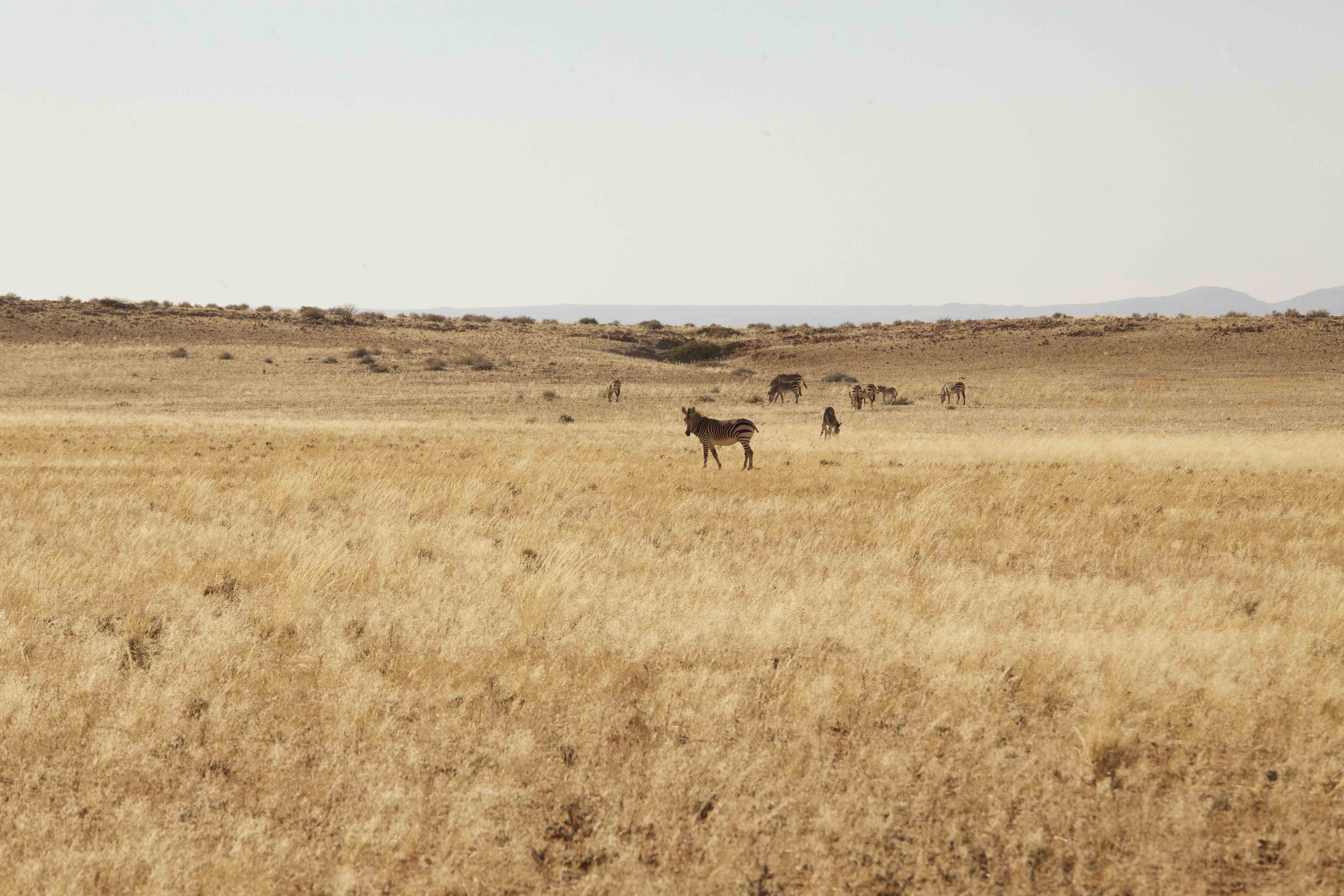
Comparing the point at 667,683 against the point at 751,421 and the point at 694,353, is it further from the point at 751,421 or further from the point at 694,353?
the point at 694,353

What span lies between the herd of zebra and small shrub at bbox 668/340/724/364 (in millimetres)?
23957

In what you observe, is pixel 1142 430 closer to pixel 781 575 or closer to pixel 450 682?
pixel 781 575

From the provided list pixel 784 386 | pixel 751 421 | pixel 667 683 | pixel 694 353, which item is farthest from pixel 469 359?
pixel 667 683

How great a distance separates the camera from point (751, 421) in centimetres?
3152

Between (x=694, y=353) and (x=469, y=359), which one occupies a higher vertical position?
(x=694, y=353)

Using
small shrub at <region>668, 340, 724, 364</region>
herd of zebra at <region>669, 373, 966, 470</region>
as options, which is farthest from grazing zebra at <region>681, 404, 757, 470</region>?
small shrub at <region>668, 340, 724, 364</region>

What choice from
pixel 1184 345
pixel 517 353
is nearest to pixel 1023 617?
pixel 517 353

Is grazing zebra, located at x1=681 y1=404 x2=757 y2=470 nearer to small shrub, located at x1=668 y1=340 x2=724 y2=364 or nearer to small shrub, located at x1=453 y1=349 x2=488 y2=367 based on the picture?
small shrub, located at x1=453 y1=349 x2=488 y2=367

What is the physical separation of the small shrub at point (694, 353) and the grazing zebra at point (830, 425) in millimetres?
47083

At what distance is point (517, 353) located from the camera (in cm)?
6988

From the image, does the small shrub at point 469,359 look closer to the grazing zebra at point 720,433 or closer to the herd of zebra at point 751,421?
the herd of zebra at point 751,421

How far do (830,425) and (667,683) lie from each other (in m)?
25.7

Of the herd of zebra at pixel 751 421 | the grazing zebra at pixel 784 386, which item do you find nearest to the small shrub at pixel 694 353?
the herd of zebra at pixel 751 421

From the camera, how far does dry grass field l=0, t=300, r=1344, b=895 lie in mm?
4789
